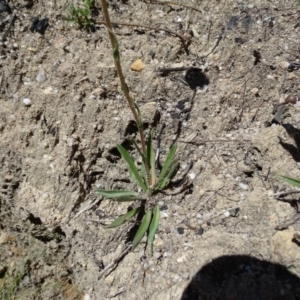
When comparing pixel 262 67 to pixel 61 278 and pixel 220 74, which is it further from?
pixel 61 278

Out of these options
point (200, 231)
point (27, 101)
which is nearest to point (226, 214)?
point (200, 231)

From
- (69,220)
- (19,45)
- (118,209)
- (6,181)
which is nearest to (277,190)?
(118,209)

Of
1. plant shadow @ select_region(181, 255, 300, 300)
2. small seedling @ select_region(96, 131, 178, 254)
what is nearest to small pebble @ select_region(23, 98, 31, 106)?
small seedling @ select_region(96, 131, 178, 254)

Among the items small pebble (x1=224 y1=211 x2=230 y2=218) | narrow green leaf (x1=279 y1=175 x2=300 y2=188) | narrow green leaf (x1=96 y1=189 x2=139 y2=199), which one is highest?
narrow green leaf (x1=279 y1=175 x2=300 y2=188)

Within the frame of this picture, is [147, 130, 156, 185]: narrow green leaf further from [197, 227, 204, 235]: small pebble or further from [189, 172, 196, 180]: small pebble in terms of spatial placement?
[197, 227, 204, 235]: small pebble

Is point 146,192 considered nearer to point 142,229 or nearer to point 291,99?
point 142,229

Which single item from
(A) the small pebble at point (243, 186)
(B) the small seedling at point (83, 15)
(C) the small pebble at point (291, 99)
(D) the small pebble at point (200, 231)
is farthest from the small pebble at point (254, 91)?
(B) the small seedling at point (83, 15)

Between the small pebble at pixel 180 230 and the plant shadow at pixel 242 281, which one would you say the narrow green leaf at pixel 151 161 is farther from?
the plant shadow at pixel 242 281
